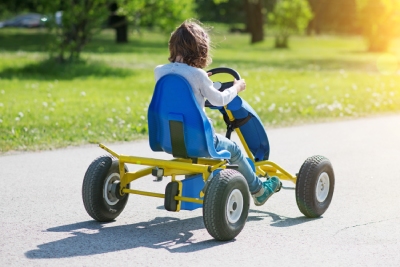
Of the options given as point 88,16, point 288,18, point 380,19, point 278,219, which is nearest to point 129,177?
point 278,219

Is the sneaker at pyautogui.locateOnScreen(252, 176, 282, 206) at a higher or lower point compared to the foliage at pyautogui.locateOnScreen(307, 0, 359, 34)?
lower

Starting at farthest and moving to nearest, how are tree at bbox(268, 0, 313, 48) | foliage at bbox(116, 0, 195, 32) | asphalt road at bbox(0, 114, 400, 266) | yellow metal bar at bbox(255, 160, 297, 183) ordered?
tree at bbox(268, 0, 313, 48)
foliage at bbox(116, 0, 195, 32)
yellow metal bar at bbox(255, 160, 297, 183)
asphalt road at bbox(0, 114, 400, 266)

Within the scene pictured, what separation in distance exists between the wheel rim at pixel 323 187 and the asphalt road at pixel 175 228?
6.2 inches

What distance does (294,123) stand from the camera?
37.0 feet

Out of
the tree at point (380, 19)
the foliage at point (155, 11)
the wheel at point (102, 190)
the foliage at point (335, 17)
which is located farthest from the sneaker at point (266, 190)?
the foliage at point (335, 17)

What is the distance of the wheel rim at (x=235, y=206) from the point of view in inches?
199

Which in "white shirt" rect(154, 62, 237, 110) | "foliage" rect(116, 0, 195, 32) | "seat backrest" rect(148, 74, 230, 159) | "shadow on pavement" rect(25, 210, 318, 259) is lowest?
"shadow on pavement" rect(25, 210, 318, 259)

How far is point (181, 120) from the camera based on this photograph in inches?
203

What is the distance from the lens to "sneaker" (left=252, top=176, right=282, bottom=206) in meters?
5.72

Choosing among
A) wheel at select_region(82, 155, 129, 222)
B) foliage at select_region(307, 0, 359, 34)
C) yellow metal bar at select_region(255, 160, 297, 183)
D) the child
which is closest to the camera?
the child

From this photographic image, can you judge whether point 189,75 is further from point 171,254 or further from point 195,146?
point 171,254

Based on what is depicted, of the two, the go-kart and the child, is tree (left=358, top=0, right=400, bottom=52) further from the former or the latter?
the child

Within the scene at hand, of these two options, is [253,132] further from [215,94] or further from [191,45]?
[191,45]

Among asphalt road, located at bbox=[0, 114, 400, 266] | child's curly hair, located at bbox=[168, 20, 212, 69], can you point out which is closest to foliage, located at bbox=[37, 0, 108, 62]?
asphalt road, located at bbox=[0, 114, 400, 266]
